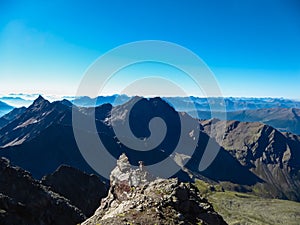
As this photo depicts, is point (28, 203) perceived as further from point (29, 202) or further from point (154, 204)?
point (154, 204)

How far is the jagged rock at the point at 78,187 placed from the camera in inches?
4205

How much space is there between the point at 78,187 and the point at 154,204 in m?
89.6

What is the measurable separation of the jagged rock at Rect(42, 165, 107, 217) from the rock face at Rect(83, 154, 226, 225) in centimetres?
7120

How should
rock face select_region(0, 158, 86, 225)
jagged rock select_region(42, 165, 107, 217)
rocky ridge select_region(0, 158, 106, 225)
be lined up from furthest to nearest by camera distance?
jagged rock select_region(42, 165, 107, 217), rock face select_region(0, 158, 86, 225), rocky ridge select_region(0, 158, 106, 225)

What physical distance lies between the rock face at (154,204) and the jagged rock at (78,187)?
71196 mm

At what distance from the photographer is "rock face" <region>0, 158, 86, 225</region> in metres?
63.2

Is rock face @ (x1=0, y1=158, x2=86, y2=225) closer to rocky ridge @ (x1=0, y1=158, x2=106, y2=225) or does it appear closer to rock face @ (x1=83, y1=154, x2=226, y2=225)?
rocky ridge @ (x1=0, y1=158, x2=106, y2=225)

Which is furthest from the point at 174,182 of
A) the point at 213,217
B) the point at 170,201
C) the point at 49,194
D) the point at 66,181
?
the point at 66,181

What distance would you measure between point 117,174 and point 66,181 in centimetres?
8019

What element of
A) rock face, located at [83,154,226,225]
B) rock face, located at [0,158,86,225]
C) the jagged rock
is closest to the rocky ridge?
rock face, located at [0,158,86,225]

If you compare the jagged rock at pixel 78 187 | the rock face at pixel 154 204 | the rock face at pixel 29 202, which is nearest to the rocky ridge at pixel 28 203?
the rock face at pixel 29 202

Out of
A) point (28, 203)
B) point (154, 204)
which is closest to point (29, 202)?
point (28, 203)

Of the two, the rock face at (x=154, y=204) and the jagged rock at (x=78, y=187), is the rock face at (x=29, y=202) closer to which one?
the jagged rock at (x=78, y=187)

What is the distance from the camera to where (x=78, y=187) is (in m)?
114
